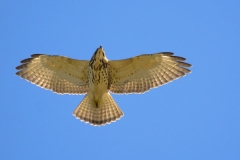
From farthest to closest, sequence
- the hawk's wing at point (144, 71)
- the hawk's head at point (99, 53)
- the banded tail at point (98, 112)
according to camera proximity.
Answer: the banded tail at point (98, 112) < the hawk's wing at point (144, 71) < the hawk's head at point (99, 53)

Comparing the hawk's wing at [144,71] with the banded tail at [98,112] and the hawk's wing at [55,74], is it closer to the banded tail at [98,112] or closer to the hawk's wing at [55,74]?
the banded tail at [98,112]

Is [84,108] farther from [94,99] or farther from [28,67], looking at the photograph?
[28,67]

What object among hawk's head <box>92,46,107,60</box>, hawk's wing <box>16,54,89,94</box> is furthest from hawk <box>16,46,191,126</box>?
hawk's head <box>92,46,107,60</box>

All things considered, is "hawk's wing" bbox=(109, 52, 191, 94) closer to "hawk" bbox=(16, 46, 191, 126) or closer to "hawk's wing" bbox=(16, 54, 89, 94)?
"hawk" bbox=(16, 46, 191, 126)

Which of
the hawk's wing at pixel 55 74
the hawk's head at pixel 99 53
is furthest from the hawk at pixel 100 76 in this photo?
the hawk's head at pixel 99 53

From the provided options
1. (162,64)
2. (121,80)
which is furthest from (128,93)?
(162,64)

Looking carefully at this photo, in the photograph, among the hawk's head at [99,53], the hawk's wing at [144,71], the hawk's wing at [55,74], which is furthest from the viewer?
the hawk's wing at [55,74]

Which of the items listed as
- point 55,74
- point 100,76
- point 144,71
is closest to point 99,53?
point 100,76
